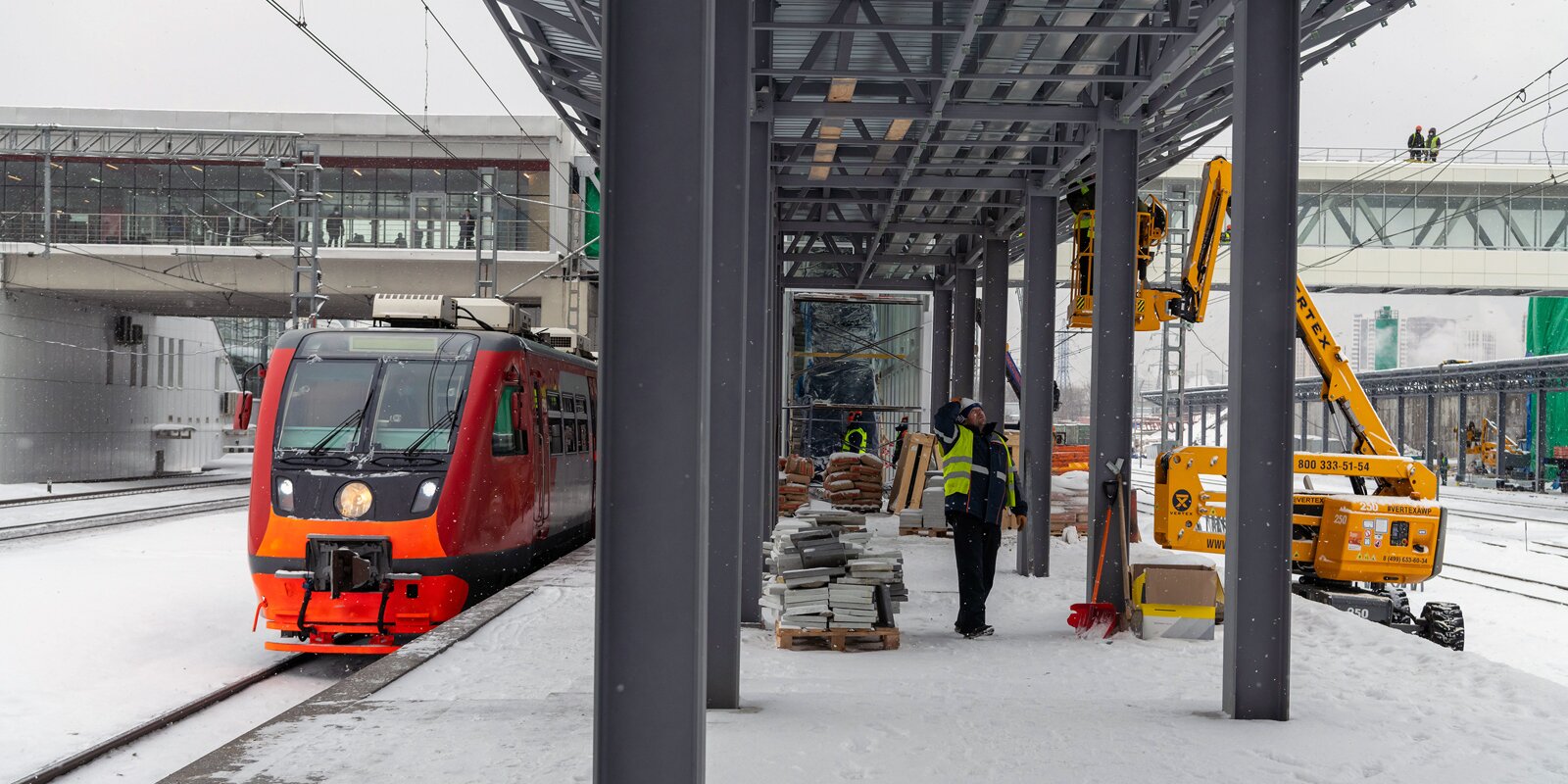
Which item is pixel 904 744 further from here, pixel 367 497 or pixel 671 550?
pixel 367 497

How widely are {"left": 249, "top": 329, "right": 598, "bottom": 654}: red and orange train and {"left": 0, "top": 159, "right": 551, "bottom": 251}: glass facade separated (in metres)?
28.2

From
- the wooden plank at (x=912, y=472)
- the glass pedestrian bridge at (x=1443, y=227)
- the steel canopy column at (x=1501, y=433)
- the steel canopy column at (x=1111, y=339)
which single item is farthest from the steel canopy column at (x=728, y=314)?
the steel canopy column at (x=1501, y=433)

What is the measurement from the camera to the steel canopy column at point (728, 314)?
23.3 ft

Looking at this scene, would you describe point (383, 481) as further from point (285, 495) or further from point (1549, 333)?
point (1549, 333)

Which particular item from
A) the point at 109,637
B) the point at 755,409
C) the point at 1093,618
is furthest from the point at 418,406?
the point at 1093,618

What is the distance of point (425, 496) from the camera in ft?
34.1

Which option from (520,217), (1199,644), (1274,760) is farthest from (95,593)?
(520,217)

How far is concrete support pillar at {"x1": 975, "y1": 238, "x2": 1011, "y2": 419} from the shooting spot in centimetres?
1867

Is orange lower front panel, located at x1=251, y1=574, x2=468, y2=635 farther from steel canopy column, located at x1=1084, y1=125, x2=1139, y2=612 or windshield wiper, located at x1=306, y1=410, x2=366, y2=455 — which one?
steel canopy column, located at x1=1084, y1=125, x2=1139, y2=612

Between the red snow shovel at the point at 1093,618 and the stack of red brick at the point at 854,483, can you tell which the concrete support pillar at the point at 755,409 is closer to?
the red snow shovel at the point at 1093,618

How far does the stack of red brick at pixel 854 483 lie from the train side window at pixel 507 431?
13.0m

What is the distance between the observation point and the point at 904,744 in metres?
6.21

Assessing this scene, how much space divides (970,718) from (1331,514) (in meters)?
7.00

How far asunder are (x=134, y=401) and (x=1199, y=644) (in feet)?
132
